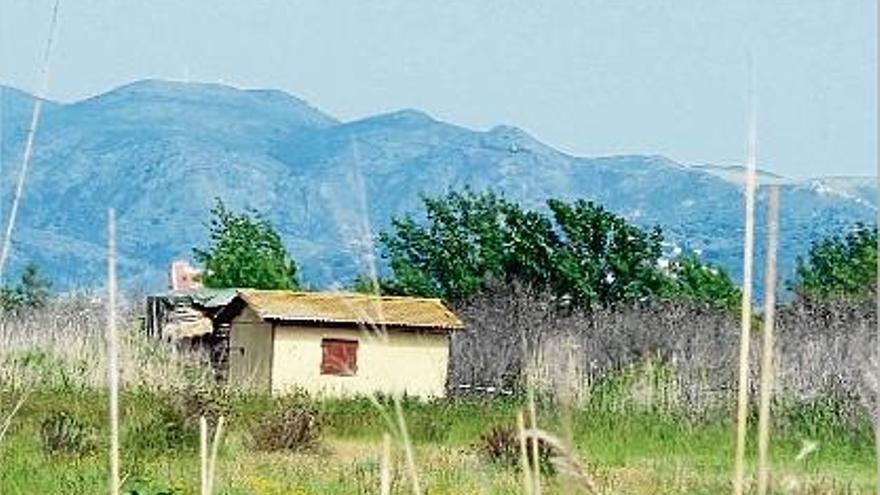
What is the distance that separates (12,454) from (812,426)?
8.60 m

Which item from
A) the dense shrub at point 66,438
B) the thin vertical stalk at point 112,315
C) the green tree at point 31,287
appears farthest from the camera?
the green tree at point 31,287

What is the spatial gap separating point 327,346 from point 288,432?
10.0 meters

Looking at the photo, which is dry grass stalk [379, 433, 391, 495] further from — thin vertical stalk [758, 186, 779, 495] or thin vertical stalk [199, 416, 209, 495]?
thin vertical stalk [758, 186, 779, 495]

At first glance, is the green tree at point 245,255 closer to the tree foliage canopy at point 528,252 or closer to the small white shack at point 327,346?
the tree foliage canopy at point 528,252

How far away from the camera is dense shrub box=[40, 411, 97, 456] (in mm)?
A: 16578

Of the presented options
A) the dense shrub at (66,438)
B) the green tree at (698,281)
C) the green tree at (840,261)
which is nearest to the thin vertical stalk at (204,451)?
the dense shrub at (66,438)

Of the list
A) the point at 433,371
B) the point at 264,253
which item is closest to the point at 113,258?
the point at 433,371

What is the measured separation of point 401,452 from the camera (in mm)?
16891

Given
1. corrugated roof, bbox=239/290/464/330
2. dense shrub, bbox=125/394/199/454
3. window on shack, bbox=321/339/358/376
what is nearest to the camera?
dense shrub, bbox=125/394/199/454

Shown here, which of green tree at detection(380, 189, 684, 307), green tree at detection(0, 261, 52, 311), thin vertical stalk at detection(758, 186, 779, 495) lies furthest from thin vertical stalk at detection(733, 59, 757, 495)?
green tree at detection(0, 261, 52, 311)

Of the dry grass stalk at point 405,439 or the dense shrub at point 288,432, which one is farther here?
the dense shrub at point 288,432

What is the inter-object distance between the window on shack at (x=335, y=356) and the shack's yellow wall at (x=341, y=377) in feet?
0.21

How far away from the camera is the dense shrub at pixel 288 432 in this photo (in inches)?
735

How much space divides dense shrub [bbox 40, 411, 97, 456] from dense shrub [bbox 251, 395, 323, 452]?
1.69 metres
